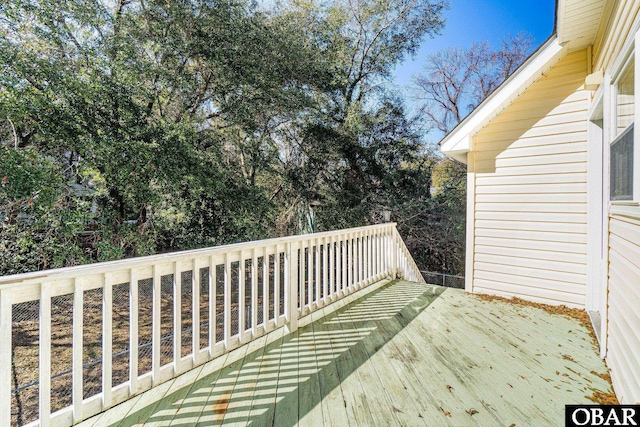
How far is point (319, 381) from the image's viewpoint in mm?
2143

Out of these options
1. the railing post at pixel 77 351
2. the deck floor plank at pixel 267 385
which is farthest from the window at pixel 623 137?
the railing post at pixel 77 351

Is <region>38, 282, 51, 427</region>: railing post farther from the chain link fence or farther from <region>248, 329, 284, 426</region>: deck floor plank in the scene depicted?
<region>248, 329, 284, 426</region>: deck floor plank

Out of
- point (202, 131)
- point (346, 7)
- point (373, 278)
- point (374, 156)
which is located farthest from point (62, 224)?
point (346, 7)

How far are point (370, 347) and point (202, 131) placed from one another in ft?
22.5

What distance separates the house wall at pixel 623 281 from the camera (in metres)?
1.65

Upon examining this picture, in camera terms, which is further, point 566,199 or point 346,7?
point 346,7

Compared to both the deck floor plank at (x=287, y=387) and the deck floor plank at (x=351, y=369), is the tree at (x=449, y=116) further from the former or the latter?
the deck floor plank at (x=287, y=387)

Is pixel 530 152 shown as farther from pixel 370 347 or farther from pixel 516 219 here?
pixel 370 347

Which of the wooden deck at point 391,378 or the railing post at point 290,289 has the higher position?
the railing post at point 290,289

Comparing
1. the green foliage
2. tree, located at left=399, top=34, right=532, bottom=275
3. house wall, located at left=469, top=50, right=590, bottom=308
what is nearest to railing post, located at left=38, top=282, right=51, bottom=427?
the green foliage

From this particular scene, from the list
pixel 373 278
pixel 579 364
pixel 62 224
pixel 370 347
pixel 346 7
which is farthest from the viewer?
pixel 346 7

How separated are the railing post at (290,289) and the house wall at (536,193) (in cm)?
295

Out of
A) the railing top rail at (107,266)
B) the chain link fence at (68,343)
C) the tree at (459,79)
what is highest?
the tree at (459,79)

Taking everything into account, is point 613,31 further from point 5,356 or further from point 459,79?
point 459,79
